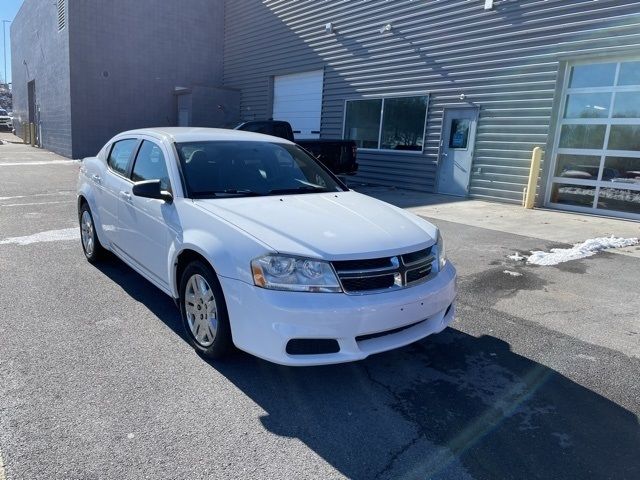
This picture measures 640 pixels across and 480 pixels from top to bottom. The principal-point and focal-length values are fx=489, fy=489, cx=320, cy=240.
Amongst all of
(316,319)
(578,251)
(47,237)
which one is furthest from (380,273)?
(47,237)

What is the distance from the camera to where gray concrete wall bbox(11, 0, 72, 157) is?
21328mm

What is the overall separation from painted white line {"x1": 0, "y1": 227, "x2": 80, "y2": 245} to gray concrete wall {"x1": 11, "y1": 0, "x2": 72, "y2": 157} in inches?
624

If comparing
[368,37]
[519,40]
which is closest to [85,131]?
[368,37]

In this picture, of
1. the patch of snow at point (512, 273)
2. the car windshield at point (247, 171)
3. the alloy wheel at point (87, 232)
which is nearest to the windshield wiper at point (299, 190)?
the car windshield at point (247, 171)

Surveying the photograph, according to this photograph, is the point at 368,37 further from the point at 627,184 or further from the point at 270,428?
the point at 270,428

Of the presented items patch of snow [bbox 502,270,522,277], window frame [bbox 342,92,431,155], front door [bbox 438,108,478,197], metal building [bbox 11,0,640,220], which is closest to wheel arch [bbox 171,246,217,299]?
patch of snow [bbox 502,270,522,277]

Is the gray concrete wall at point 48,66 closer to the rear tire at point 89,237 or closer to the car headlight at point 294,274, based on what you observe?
the rear tire at point 89,237

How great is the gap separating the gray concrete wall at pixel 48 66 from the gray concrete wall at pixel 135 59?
2.34ft

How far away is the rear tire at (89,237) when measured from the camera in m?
5.54

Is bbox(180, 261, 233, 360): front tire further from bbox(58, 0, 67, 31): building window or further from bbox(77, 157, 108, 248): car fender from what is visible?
bbox(58, 0, 67, 31): building window

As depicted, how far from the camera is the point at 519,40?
10.8 metres

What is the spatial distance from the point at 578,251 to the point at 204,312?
568 centimetres

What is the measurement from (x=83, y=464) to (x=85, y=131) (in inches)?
842

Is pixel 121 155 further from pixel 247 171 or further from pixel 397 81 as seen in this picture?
pixel 397 81
